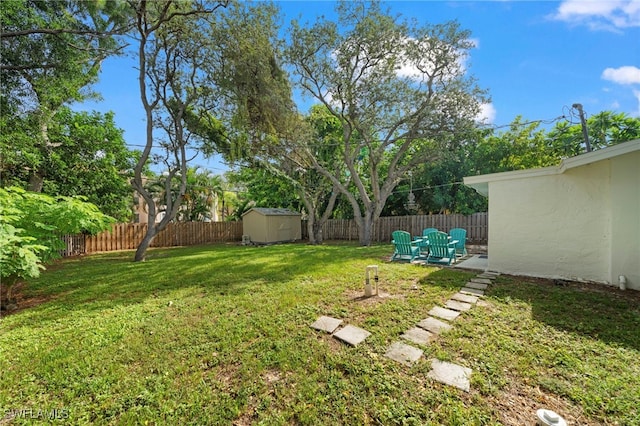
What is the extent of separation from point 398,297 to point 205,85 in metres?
9.43

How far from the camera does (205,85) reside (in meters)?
9.00

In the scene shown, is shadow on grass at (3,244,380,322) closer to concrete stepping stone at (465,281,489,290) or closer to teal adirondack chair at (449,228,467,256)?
concrete stepping stone at (465,281,489,290)

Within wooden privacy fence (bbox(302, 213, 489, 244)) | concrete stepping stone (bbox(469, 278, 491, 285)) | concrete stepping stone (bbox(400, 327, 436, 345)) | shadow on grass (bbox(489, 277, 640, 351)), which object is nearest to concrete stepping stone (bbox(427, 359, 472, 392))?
concrete stepping stone (bbox(400, 327, 436, 345))

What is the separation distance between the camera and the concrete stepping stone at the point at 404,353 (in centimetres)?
243

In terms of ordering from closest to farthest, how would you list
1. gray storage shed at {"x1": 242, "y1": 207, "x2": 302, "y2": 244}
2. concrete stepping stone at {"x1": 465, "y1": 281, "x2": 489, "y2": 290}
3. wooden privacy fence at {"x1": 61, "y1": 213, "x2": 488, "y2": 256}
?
1. concrete stepping stone at {"x1": 465, "y1": 281, "x2": 489, "y2": 290}
2. wooden privacy fence at {"x1": 61, "y1": 213, "x2": 488, "y2": 256}
3. gray storage shed at {"x1": 242, "y1": 207, "x2": 302, "y2": 244}

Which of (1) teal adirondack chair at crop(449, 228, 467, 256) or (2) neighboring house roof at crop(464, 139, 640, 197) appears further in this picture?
(1) teal adirondack chair at crop(449, 228, 467, 256)

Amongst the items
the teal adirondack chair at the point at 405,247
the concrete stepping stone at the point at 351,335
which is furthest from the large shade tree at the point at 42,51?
the teal adirondack chair at the point at 405,247

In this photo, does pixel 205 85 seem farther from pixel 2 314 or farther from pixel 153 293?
pixel 2 314

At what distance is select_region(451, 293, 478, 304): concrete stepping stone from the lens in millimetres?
3938

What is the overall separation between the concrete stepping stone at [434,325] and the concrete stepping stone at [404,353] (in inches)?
21.0

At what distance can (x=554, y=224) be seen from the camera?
16.9 ft

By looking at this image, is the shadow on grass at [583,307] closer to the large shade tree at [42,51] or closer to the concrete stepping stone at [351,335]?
the concrete stepping stone at [351,335]

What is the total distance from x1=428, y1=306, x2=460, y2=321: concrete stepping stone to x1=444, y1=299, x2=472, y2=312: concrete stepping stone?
0.13 m

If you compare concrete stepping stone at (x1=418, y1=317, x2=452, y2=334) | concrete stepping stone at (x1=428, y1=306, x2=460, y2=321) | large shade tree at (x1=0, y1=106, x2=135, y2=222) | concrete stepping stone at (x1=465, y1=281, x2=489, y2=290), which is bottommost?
concrete stepping stone at (x1=418, y1=317, x2=452, y2=334)
